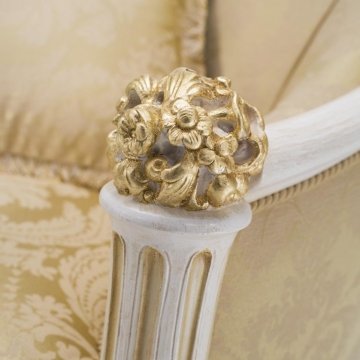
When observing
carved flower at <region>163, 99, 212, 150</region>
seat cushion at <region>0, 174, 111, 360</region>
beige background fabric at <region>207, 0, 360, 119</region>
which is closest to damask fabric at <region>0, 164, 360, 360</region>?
seat cushion at <region>0, 174, 111, 360</region>

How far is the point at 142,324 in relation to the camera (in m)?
0.38

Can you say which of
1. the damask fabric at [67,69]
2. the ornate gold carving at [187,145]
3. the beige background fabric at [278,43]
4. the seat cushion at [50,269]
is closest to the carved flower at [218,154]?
the ornate gold carving at [187,145]

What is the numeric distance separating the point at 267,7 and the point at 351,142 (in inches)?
17.3

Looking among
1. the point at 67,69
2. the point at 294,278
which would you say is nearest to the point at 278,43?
the point at 67,69

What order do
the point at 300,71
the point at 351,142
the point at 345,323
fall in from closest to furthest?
the point at 351,142, the point at 345,323, the point at 300,71

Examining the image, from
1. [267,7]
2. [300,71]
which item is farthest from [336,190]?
[267,7]

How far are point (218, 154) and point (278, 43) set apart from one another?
1.76 feet

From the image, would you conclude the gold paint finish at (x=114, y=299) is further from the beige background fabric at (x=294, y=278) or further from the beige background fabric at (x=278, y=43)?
the beige background fabric at (x=278, y=43)

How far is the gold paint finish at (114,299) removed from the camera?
38 cm

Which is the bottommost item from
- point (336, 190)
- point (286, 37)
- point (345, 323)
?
point (345, 323)

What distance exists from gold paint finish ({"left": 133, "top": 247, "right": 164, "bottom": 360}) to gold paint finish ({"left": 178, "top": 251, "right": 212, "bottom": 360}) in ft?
0.05

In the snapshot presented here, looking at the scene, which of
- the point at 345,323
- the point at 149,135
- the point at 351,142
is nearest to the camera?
the point at 149,135

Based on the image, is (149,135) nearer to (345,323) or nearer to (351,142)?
(351,142)

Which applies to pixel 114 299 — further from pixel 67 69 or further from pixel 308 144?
pixel 67 69
